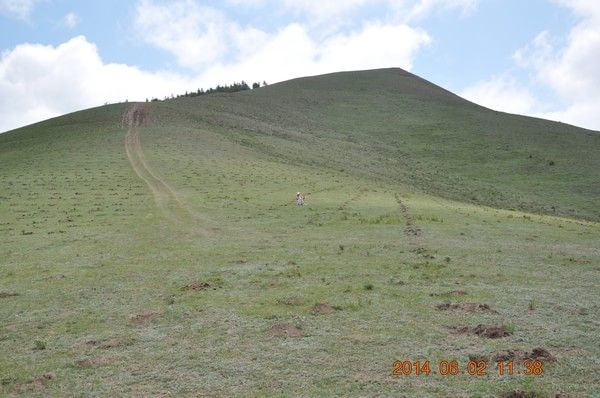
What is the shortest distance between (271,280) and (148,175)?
32638 mm

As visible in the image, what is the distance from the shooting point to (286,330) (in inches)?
506

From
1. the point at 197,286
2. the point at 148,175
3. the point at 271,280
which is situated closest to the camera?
the point at 197,286

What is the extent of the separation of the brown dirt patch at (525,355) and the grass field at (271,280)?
0.05 metres

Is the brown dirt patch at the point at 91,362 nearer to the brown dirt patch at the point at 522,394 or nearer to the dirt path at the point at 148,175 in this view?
the brown dirt patch at the point at 522,394

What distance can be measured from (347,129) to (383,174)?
3231cm

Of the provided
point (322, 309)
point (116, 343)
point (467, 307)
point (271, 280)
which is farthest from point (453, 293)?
point (116, 343)

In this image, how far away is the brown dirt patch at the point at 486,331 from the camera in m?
12.1

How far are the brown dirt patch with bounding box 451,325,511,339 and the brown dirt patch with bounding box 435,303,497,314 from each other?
4.86 ft

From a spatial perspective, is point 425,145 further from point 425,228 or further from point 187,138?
point 425,228

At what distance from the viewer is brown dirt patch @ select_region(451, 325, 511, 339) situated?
12.1m

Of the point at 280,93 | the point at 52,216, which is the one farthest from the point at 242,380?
the point at 280,93
